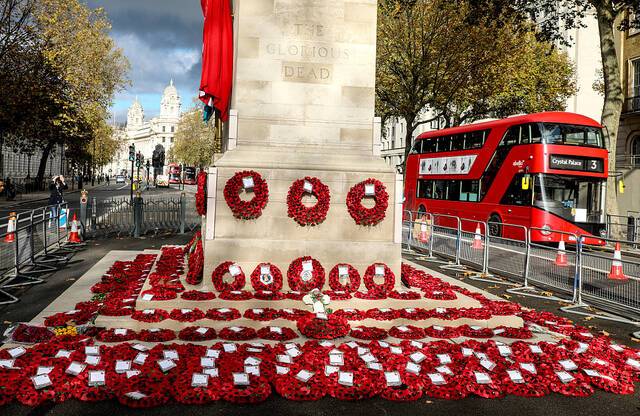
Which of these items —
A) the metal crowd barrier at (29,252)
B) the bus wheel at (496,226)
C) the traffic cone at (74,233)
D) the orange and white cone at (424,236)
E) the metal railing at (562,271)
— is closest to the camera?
the metal railing at (562,271)

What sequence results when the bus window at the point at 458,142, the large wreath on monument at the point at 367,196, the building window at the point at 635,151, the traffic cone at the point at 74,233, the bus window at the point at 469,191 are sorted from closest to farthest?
the large wreath on monument at the point at 367,196, the traffic cone at the point at 74,233, the bus window at the point at 469,191, the bus window at the point at 458,142, the building window at the point at 635,151

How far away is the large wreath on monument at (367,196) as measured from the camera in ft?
30.1

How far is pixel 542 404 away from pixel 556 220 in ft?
50.7

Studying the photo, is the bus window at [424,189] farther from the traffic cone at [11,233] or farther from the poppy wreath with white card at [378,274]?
the traffic cone at [11,233]

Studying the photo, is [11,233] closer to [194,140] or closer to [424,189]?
[424,189]

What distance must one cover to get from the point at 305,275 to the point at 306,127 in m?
2.65

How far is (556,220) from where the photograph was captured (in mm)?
19297

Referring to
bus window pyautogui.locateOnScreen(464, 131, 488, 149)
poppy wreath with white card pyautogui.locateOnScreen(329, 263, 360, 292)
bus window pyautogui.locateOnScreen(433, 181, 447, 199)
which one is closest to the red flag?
poppy wreath with white card pyautogui.locateOnScreen(329, 263, 360, 292)

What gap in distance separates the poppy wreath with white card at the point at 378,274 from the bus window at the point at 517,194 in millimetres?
12231

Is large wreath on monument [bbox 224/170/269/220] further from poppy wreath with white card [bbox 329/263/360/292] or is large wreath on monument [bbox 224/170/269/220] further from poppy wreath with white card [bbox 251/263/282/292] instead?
poppy wreath with white card [bbox 329/263/360/292]

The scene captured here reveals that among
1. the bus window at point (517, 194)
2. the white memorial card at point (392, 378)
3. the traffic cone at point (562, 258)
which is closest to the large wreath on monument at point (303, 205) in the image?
the white memorial card at point (392, 378)

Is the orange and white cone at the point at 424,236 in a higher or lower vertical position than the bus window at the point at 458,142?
lower

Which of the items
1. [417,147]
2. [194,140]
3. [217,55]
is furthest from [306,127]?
[194,140]

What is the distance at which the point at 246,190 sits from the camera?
350 inches
